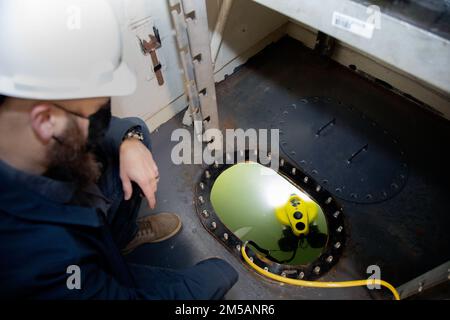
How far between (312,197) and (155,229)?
1.88 ft

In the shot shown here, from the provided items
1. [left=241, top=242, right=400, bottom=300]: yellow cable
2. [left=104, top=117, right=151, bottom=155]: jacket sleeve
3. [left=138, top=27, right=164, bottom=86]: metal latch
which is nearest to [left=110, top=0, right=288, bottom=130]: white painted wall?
[left=138, top=27, right=164, bottom=86]: metal latch

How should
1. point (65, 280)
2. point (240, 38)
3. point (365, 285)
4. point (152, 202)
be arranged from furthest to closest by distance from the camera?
point (240, 38)
point (365, 285)
point (152, 202)
point (65, 280)

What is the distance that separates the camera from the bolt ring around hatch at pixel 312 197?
3.34 feet

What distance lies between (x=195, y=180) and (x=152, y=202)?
0.38 m

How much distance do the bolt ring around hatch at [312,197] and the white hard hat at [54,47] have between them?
680 mm

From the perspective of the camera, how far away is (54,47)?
509 millimetres

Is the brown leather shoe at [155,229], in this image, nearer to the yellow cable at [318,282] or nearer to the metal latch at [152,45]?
the yellow cable at [318,282]

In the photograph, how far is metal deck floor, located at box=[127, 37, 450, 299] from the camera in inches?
39.8

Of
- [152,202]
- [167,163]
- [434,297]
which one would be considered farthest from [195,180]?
[434,297]

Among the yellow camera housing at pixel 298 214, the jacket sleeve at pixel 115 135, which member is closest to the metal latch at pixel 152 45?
the jacket sleeve at pixel 115 135

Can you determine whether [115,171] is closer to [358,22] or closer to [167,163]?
[167,163]

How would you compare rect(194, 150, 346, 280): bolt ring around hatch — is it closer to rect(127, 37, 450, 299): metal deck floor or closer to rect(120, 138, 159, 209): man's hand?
rect(127, 37, 450, 299): metal deck floor

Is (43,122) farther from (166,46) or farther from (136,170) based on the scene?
(166,46)
